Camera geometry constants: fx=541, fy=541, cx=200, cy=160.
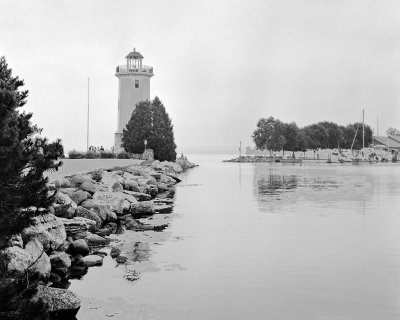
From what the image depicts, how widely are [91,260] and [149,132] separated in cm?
5344

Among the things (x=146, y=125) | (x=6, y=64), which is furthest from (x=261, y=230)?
(x=146, y=125)

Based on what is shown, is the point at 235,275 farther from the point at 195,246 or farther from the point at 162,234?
the point at 162,234

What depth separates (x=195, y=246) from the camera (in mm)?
15891

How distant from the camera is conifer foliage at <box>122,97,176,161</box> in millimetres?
64938

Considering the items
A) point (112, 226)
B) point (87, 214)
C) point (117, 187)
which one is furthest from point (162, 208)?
point (87, 214)

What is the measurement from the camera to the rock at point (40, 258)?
34.9ft

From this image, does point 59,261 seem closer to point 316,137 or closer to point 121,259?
point 121,259

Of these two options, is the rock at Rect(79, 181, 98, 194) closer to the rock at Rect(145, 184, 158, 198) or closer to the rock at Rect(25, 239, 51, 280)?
the rock at Rect(145, 184, 158, 198)

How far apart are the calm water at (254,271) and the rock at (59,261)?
0.65 meters

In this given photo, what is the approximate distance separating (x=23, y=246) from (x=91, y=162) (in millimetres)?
29664

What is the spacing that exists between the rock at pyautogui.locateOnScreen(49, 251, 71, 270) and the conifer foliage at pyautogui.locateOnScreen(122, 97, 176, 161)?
52747 mm

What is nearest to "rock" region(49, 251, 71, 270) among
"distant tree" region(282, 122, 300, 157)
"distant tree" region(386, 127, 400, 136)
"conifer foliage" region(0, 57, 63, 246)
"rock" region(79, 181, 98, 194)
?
"conifer foliage" region(0, 57, 63, 246)

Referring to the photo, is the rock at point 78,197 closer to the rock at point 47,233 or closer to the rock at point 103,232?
the rock at point 103,232

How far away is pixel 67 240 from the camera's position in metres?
13.7
